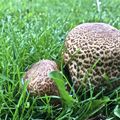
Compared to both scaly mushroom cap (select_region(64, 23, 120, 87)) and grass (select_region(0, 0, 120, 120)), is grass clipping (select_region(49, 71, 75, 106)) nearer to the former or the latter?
grass (select_region(0, 0, 120, 120))

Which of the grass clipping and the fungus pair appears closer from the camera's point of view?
the grass clipping

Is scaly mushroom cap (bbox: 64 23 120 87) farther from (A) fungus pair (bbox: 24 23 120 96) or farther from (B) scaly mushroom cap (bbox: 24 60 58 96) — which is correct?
(B) scaly mushroom cap (bbox: 24 60 58 96)

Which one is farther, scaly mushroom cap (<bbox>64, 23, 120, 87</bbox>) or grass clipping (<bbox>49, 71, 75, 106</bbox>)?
scaly mushroom cap (<bbox>64, 23, 120, 87</bbox>)

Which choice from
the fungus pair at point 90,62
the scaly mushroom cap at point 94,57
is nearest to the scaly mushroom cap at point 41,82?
the fungus pair at point 90,62

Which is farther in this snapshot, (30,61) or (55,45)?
(55,45)

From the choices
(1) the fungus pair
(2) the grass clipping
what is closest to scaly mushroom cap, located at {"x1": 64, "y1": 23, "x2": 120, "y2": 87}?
(1) the fungus pair

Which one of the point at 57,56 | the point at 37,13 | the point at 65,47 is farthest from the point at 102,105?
the point at 37,13

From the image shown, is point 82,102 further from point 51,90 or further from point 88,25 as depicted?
point 88,25

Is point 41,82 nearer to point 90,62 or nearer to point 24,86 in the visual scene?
point 24,86
